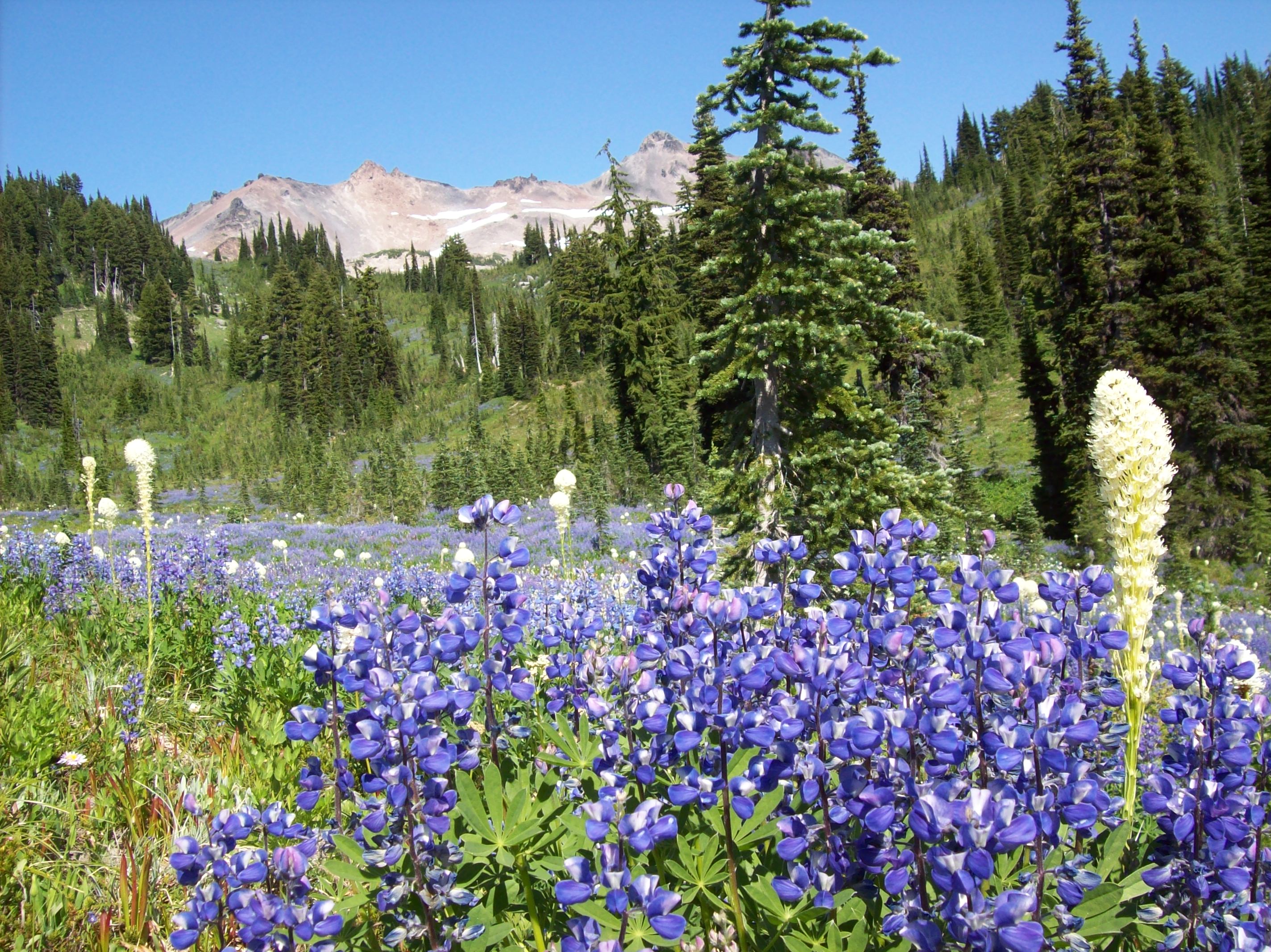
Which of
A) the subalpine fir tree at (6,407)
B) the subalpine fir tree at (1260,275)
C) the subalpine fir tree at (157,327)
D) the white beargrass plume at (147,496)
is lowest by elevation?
the white beargrass plume at (147,496)

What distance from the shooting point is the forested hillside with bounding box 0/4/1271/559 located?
7.21 metres

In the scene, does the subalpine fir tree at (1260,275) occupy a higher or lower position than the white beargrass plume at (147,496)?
higher

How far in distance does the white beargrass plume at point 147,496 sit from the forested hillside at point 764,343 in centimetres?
499

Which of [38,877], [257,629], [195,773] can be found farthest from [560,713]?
[257,629]

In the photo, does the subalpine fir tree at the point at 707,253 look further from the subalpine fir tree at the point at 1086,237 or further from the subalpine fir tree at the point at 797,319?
the subalpine fir tree at the point at 1086,237

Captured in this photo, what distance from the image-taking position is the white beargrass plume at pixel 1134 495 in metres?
2.39

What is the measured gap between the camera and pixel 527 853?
1629mm

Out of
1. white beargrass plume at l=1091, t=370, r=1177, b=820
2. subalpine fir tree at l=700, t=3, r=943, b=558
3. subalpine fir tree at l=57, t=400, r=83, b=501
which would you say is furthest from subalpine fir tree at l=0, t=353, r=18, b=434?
white beargrass plume at l=1091, t=370, r=1177, b=820

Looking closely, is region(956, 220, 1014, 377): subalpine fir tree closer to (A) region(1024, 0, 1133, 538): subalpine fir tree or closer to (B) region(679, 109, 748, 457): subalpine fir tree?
(B) region(679, 109, 748, 457): subalpine fir tree

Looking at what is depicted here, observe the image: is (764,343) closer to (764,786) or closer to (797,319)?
(797,319)

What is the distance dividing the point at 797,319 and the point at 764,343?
0.43 meters

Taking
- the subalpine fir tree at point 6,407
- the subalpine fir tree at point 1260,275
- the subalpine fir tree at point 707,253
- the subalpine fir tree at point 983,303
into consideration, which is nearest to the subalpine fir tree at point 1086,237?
the subalpine fir tree at point 1260,275

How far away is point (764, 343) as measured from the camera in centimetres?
723

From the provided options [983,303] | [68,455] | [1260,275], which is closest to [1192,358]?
[1260,275]
